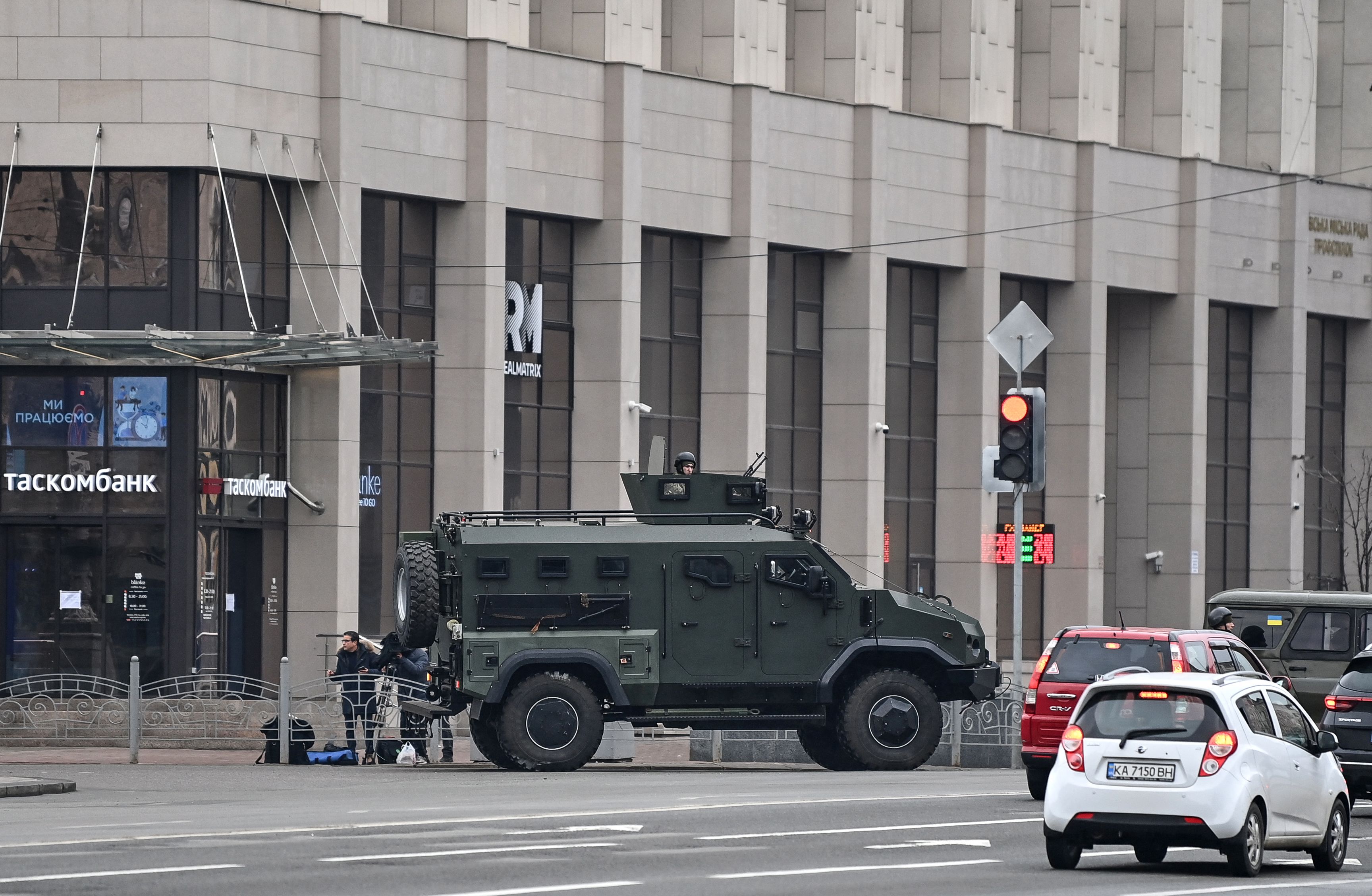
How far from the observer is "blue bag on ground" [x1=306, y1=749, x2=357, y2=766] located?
2670 cm

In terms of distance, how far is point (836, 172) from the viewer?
4356 centimetres

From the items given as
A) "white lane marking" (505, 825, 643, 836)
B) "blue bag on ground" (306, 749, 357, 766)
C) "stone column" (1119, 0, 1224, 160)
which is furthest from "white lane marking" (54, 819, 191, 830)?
"stone column" (1119, 0, 1224, 160)

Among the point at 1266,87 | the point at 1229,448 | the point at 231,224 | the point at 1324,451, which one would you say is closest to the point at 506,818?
the point at 231,224

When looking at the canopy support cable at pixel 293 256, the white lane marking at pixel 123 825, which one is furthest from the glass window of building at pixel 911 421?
the white lane marking at pixel 123 825

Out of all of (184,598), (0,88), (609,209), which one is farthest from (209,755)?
(609,209)

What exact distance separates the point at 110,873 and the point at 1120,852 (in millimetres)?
7348

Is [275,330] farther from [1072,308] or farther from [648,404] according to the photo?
[1072,308]

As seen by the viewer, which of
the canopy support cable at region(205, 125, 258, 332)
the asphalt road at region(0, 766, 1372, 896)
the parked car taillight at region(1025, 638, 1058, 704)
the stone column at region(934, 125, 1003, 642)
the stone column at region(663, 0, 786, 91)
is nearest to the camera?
the asphalt road at region(0, 766, 1372, 896)

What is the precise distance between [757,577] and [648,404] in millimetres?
17048

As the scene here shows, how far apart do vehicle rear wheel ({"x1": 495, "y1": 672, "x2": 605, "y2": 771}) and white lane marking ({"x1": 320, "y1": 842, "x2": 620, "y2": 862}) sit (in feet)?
25.2

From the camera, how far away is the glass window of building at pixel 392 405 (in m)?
37.0

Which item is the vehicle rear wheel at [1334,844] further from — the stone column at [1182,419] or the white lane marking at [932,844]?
the stone column at [1182,419]

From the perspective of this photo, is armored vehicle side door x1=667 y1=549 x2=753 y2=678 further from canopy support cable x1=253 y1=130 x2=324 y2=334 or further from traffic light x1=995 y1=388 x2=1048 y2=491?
canopy support cable x1=253 y1=130 x2=324 y2=334

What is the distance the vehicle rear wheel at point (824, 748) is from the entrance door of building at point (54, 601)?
12.2 metres
